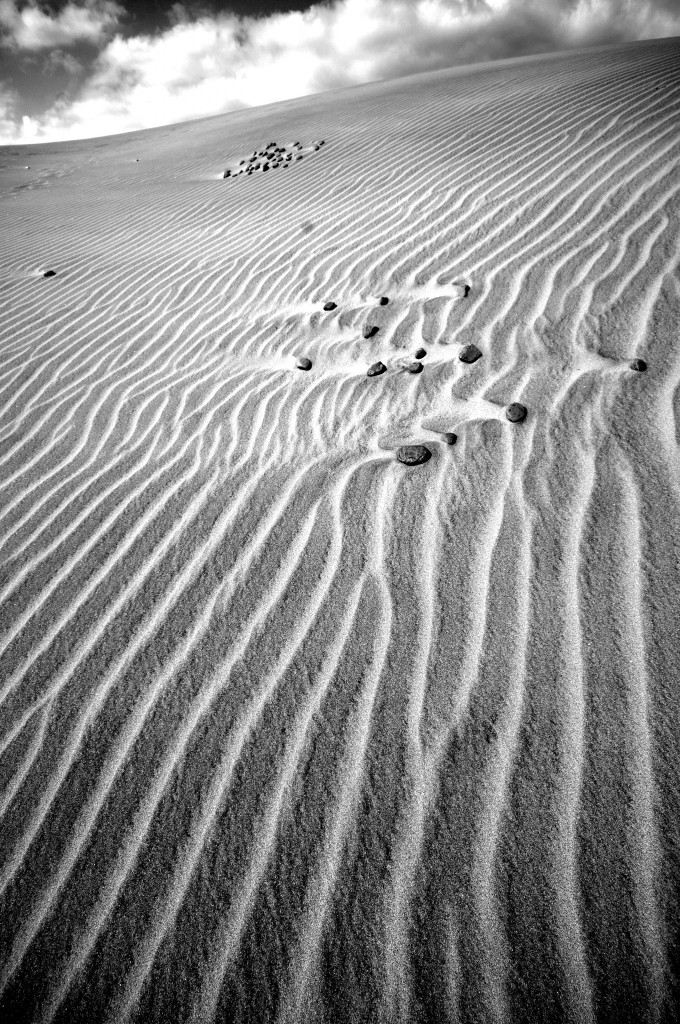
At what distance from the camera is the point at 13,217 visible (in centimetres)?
921

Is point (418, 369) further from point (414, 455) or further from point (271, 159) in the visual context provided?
point (271, 159)

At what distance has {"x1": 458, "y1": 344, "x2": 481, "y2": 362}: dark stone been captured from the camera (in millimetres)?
2760

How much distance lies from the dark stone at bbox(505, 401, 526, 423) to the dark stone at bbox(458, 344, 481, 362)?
1.69 feet

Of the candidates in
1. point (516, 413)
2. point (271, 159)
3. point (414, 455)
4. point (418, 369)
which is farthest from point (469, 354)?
point (271, 159)

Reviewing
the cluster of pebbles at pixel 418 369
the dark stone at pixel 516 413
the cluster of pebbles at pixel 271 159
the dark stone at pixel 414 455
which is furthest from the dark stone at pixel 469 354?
the cluster of pebbles at pixel 271 159

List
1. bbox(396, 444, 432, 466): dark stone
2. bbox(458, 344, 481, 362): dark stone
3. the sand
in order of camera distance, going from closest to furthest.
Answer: the sand → bbox(396, 444, 432, 466): dark stone → bbox(458, 344, 481, 362): dark stone

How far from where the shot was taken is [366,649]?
1.72 m

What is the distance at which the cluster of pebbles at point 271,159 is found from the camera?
831 centimetres

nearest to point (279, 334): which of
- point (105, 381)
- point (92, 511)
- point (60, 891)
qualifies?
point (105, 381)

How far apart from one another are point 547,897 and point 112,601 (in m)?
1.71

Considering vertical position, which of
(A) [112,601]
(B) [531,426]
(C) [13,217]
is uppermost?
(C) [13,217]

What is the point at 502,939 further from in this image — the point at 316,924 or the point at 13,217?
the point at 13,217

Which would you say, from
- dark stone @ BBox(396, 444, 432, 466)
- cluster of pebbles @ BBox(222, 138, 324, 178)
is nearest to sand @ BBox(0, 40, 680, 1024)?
dark stone @ BBox(396, 444, 432, 466)

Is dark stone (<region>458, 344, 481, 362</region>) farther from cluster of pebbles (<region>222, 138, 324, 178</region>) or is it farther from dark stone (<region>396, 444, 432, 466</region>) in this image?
cluster of pebbles (<region>222, 138, 324, 178</region>)
